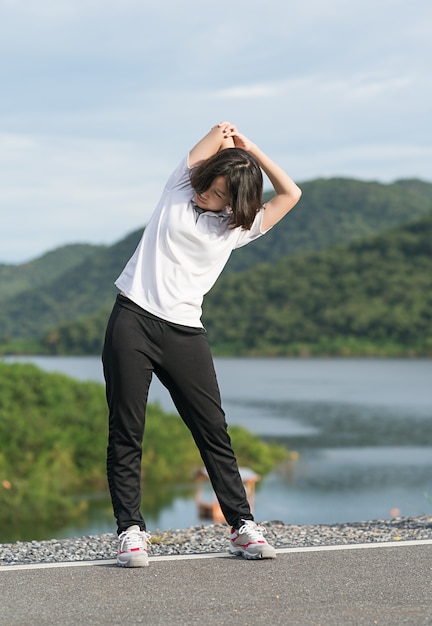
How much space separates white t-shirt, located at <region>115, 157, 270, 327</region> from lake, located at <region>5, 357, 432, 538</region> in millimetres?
3848

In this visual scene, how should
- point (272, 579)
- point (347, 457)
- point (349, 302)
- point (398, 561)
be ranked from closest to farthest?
point (272, 579)
point (398, 561)
point (347, 457)
point (349, 302)

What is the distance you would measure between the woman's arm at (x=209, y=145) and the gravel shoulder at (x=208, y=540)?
1.95 meters

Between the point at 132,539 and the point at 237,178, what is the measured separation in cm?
170

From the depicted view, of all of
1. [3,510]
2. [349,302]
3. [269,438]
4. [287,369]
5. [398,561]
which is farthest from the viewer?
[349,302]

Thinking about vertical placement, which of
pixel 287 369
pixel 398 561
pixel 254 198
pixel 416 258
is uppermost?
pixel 254 198

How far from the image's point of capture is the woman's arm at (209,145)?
4559 millimetres

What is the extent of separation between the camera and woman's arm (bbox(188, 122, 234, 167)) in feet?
15.0

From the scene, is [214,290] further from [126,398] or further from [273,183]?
[126,398]

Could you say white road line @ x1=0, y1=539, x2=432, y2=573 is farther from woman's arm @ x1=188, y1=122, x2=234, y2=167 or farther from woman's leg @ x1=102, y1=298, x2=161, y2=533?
woman's arm @ x1=188, y1=122, x2=234, y2=167

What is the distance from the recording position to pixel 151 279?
174 inches

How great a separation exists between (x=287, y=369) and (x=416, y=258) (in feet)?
98.0

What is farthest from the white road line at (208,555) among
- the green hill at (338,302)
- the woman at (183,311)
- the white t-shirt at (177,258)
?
the green hill at (338,302)

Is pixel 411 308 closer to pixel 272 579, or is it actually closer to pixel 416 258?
pixel 416 258

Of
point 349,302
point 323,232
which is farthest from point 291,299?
point 323,232
